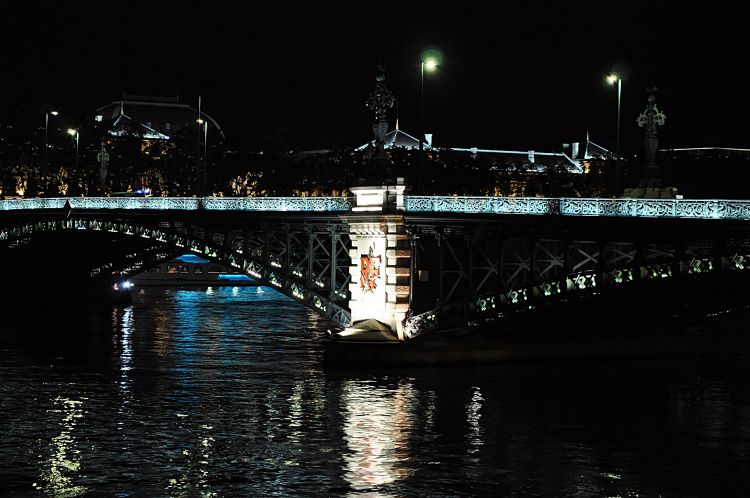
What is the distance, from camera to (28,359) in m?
66.2

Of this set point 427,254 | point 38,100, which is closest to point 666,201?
point 427,254

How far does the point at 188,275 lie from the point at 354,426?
→ 107 meters

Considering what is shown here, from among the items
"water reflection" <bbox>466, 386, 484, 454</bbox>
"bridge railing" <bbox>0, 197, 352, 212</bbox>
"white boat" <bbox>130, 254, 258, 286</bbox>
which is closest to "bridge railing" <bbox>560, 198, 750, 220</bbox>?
"water reflection" <bbox>466, 386, 484, 454</bbox>

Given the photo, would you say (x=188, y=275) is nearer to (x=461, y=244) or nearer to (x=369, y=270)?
(x=461, y=244)

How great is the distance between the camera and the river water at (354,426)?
3749cm

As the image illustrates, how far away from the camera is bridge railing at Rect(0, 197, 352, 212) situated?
64.8 metres

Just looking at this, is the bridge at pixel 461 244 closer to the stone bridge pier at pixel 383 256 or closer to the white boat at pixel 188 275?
the stone bridge pier at pixel 383 256

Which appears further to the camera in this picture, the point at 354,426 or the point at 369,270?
the point at 369,270

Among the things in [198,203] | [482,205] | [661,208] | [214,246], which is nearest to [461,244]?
[214,246]

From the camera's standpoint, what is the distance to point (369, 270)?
61.5 m

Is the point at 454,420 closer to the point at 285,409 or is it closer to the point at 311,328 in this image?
the point at 285,409

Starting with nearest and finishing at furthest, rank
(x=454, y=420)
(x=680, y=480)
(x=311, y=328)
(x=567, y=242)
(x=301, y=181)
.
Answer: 1. (x=680, y=480)
2. (x=454, y=420)
3. (x=567, y=242)
4. (x=311, y=328)
5. (x=301, y=181)

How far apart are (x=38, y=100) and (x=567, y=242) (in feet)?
339

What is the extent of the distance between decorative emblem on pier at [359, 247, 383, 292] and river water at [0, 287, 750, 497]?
172 inches
